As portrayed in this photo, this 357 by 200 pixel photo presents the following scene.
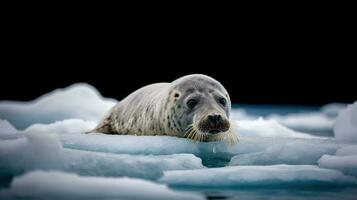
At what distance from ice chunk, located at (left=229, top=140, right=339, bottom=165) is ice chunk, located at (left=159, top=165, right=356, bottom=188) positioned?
0.40 m

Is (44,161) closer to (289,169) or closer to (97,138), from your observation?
(97,138)

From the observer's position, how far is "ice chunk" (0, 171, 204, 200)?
266 centimetres

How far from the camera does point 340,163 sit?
3525 mm

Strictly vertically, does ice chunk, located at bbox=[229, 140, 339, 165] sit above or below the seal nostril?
below

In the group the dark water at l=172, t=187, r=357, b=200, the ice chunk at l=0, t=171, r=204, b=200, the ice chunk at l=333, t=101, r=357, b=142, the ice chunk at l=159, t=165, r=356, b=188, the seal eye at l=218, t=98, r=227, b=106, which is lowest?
the ice chunk at l=0, t=171, r=204, b=200

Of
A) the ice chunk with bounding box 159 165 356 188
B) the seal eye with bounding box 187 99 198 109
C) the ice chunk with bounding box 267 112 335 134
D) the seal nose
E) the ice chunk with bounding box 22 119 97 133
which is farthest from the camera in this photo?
the ice chunk with bounding box 267 112 335 134

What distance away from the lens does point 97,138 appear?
4117mm

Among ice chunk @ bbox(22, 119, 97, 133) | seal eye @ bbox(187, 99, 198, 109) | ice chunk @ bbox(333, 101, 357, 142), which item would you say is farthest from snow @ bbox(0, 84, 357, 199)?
ice chunk @ bbox(22, 119, 97, 133)

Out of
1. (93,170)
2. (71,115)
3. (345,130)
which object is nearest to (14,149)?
(93,170)

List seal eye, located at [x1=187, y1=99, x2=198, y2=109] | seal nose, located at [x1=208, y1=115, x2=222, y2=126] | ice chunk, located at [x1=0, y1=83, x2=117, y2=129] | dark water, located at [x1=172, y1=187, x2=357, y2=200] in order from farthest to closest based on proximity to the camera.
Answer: ice chunk, located at [x1=0, y1=83, x2=117, y2=129]
seal eye, located at [x1=187, y1=99, x2=198, y2=109]
seal nose, located at [x1=208, y1=115, x2=222, y2=126]
dark water, located at [x1=172, y1=187, x2=357, y2=200]

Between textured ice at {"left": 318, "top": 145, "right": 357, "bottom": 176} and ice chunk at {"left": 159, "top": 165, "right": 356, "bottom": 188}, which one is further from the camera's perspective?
textured ice at {"left": 318, "top": 145, "right": 357, "bottom": 176}

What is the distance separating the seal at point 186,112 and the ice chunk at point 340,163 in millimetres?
691

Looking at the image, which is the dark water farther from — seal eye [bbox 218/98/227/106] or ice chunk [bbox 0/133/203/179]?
seal eye [bbox 218/98/227/106]

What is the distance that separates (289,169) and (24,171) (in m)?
1.50
